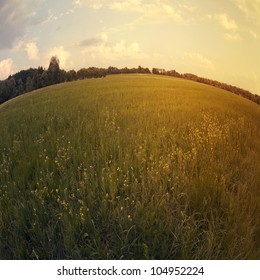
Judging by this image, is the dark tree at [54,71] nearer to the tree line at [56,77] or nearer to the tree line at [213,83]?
the tree line at [56,77]

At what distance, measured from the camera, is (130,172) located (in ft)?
12.3

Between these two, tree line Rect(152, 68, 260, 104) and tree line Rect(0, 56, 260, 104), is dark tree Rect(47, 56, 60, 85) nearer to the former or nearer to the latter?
tree line Rect(0, 56, 260, 104)

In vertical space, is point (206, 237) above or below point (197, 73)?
below

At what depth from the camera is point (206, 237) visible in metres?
3.29

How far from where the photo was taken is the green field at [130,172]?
3.36 m

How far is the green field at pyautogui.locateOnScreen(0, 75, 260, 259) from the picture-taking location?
3.36 meters

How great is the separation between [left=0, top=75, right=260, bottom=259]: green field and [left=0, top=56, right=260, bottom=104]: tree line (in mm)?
73

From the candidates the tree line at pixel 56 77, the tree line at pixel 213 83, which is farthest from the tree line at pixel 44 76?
the tree line at pixel 213 83

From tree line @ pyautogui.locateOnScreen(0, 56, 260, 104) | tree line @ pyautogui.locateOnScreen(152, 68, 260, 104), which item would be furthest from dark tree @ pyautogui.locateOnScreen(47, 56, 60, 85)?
tree line @ pyautogui.locateOnScreen(152, 68, 260, 104)

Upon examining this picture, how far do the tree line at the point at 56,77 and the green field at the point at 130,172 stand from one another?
7 centimetres

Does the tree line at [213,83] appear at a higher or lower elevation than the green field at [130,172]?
higher

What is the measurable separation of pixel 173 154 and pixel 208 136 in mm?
444
